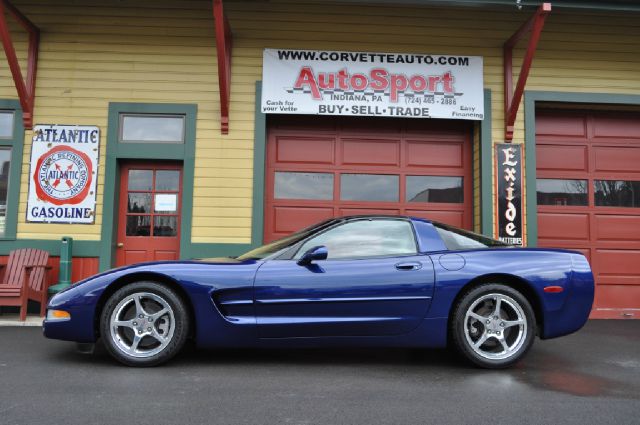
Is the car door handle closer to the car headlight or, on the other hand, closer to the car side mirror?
the car side mirror

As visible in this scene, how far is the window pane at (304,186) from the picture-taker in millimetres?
7551

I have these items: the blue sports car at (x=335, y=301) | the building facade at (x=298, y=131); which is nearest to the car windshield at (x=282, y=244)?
the blue sports car at (x=335, y=301)

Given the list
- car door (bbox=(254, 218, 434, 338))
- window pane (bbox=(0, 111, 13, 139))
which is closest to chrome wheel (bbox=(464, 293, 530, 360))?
car door (bbox=(254, 218, 434, 338))

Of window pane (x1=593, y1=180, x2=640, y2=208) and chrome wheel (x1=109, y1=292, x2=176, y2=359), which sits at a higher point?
window pane (x1=593, y1=180, x2=640, y2=208)

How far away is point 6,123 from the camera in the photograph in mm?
7289

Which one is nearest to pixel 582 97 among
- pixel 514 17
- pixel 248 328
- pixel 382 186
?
pixel 514 17

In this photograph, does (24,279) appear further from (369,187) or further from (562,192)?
(562,192)

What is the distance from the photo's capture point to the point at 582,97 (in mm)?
7570

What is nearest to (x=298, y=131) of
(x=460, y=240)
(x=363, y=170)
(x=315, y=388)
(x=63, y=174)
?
(x=363, y=170)

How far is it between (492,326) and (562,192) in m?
4.59

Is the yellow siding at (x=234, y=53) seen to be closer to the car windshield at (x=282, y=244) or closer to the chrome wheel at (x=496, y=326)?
the car windshield at (x=282, y=244)

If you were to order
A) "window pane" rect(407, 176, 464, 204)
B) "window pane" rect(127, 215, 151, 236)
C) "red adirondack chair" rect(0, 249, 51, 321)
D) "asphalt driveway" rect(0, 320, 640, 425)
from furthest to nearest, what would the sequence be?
"window pane" rect(407, 176, 464, 204) → "window pane" rect(127, 215, 151, 236) → "red adirondack chair" rect(0, 249, 51, 321) → "asphalt driveway" rect(0, 320, 640, 425)

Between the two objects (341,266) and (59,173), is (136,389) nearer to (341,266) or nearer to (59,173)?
(341,266)

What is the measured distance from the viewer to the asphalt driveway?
287 cm
